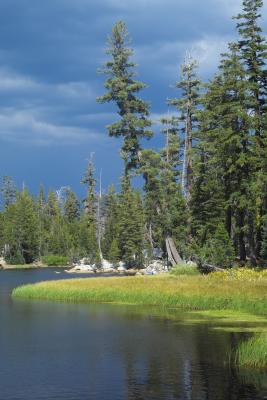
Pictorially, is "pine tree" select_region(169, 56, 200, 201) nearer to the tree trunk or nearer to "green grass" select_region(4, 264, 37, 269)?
the tree trunk

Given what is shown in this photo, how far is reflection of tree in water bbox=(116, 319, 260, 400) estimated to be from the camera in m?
→ 16.2

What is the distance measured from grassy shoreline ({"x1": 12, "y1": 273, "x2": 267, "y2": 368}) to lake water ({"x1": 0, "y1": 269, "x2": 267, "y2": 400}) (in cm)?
368

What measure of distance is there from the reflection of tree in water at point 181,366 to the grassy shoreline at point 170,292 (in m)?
5.66

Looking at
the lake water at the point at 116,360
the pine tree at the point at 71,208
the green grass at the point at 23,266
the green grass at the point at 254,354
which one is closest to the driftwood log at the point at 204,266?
the lake water at the point at 116,360

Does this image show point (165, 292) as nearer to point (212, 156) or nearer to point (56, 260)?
point (212, 156)

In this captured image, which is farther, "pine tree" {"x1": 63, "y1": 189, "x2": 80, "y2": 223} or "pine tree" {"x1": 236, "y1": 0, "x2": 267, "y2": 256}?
"pine tree" {"x1": 63, "y1": 189, "x2": 80, "y2": 223}

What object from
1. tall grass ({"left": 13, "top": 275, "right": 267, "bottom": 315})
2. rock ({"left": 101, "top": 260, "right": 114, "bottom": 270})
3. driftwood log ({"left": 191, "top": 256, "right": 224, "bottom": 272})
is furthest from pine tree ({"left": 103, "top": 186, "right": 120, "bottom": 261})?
tall grass ({"left": 13, "top": 275, "right": 267, "bottom": 315})

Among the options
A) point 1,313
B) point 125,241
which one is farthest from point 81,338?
point 125,241

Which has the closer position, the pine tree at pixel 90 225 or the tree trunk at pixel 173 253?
the tree trunk at pixel 173 253

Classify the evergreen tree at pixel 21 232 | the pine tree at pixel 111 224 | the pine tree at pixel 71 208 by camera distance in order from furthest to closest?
the pine tree at pixel 71 208 < the evergreen tree at pixel 21 232 < the pine tree at pixel 111 224

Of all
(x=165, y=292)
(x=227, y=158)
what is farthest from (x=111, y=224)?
(x=165, y=292)

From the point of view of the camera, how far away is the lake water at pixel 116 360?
16.4 meters

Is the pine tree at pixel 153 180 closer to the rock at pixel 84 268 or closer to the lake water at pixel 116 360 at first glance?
the lake water at pixel 116 360

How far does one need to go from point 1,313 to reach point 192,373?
58.9 feet
